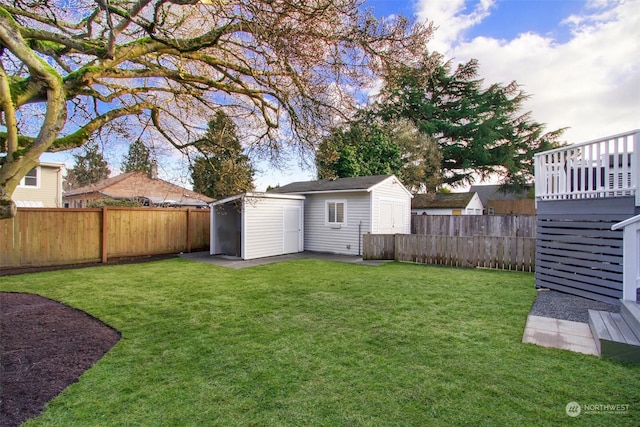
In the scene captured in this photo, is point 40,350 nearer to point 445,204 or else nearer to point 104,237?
point 104,237

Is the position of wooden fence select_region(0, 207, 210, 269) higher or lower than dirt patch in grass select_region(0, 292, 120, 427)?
higher

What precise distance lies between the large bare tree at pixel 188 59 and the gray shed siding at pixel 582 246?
14.4ft

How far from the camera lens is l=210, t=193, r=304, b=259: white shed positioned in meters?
11.2

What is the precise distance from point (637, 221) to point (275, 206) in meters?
9.93

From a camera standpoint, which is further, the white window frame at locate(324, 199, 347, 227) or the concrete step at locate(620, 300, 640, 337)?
the white window frame at locate(324, 199, 347, 227)

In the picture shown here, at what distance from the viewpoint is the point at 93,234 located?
10141mm

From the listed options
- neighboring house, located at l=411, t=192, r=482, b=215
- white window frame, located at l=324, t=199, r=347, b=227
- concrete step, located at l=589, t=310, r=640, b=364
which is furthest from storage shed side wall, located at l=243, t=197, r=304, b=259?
neighboring house, located at l=411, t=192, r=482, b=215

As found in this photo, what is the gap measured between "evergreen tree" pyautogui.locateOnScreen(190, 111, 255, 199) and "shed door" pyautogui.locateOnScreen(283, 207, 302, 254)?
5050mm

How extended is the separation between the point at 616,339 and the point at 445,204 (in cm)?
1954

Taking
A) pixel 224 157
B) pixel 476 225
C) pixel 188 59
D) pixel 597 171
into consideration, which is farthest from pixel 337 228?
pixel 188 59

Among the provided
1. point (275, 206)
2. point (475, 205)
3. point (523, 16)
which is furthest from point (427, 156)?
point (523, 16)

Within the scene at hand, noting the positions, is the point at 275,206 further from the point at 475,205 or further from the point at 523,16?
the point at 475,205

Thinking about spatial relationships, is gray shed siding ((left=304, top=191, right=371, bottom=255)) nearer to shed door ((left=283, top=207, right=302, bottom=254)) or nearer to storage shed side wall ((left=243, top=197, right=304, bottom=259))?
shed door ((left=283, top=207, right=302, bottom=254))

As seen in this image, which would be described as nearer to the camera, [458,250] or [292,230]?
[458,250]
